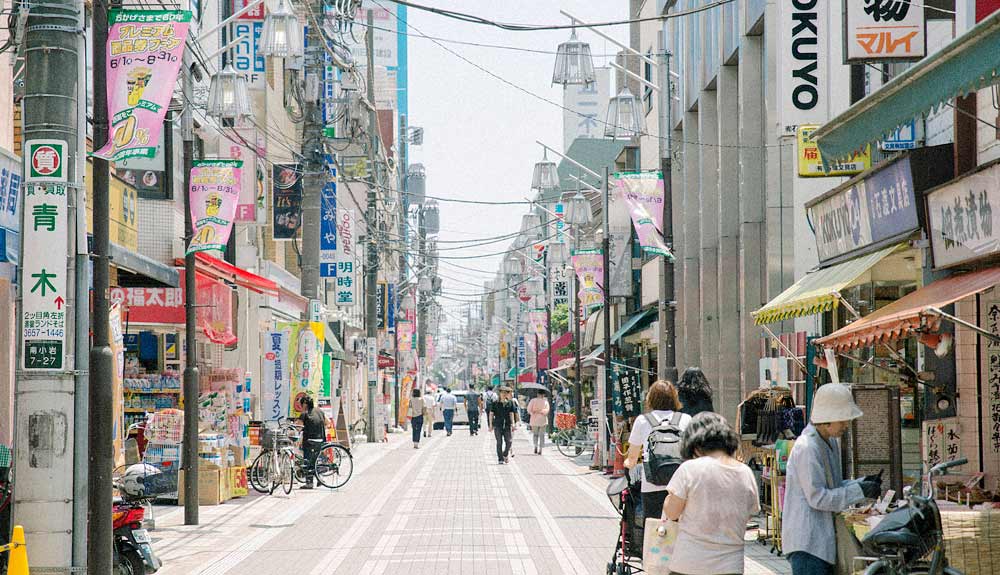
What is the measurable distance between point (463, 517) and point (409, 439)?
34.0m

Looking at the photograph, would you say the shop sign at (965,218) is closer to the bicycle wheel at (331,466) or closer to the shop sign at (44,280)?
the shop sign at (44,280)

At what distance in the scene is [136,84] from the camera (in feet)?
41.5

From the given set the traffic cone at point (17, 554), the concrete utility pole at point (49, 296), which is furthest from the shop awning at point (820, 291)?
the traffic cone at point (17, 554)

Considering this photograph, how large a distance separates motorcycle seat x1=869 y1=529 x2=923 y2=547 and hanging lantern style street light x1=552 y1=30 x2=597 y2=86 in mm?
17421

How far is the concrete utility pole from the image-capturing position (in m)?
10.7

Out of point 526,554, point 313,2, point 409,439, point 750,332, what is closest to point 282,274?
point 313,2

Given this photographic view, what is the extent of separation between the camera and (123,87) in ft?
41.5

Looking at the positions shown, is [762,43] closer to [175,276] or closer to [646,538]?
[175,276]

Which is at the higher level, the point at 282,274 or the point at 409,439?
the point at 282,274

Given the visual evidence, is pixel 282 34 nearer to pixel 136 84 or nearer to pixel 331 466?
pixel 331 466

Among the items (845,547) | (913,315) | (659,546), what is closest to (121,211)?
(845,547)

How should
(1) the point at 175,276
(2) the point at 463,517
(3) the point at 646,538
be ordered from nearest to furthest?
(3) the point at 646,538, (2) the point at 463,517, (1) the point at 175,276

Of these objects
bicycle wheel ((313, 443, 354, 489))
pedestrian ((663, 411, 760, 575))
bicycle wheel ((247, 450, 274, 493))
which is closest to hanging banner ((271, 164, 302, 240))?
bicycle wheel ((313, 443, 354, 489))

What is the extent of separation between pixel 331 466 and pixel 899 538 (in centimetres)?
1929
